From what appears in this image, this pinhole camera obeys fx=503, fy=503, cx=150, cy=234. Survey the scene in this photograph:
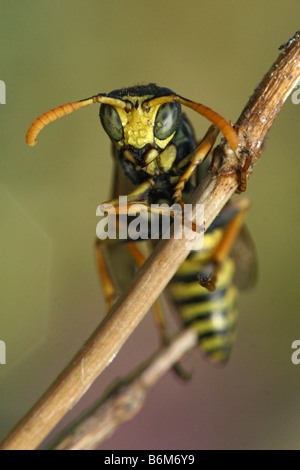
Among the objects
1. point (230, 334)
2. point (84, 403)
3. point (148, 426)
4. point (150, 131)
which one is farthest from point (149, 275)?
point (84, 403)

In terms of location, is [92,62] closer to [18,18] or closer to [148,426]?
[18,18]

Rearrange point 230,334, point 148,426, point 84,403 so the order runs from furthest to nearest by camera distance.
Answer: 1. point 84,403
2. point 148,426
3. point 230,334

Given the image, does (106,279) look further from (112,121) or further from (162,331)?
(112,121)

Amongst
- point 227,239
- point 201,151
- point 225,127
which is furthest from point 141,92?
point 227,239

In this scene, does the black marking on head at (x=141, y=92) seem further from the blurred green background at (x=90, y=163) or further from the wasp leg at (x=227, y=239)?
the blurred green background at (x=90, y=163)

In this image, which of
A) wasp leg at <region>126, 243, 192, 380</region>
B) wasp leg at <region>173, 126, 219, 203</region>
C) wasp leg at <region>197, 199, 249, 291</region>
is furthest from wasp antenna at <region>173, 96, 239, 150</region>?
wasp leg at <region>126, 243, 192, 380</region>

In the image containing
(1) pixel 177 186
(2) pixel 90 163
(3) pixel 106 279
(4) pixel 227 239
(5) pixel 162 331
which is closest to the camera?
(1) pixel 177 186

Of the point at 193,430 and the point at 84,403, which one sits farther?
the point at 84,403
